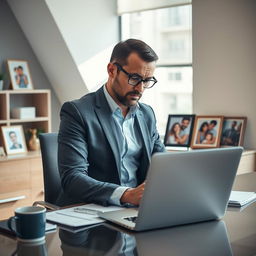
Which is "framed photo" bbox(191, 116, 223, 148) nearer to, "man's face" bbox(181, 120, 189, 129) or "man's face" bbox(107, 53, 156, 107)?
"man's face" bbox(181, 120, 189, 129)

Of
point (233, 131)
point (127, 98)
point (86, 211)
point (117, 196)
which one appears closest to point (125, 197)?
point (117, 196)

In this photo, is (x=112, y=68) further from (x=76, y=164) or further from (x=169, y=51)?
(x=169, y=51)

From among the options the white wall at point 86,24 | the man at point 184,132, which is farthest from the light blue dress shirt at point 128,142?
the white wall at point 86,24

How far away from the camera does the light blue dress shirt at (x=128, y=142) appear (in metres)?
2.33

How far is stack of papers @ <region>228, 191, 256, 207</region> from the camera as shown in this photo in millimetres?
1997

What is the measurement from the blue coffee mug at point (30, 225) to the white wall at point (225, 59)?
2.78 metres

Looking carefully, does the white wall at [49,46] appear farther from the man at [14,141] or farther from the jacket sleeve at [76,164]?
the jacket sleeve at [76,164]

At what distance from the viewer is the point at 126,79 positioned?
2.21m

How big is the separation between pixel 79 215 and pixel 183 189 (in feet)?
1.23

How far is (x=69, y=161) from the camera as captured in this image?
2102 mm

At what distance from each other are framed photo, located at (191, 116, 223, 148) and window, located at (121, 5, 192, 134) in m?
0.43

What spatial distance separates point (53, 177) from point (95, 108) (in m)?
0.45

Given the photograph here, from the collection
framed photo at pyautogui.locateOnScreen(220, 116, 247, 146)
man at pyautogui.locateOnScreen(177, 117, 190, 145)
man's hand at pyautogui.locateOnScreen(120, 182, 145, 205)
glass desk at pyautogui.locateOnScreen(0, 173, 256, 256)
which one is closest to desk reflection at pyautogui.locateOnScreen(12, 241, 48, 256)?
glass desk at pyautogui.locateOnScreen(0, 173, 256, 256)

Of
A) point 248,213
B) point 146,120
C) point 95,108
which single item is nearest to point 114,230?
point 248,213
